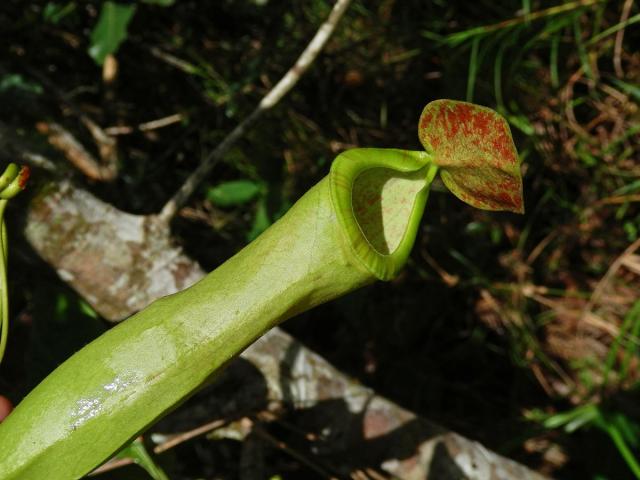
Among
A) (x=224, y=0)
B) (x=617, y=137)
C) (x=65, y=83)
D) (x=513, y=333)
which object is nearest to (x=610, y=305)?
(x=513, y=333)

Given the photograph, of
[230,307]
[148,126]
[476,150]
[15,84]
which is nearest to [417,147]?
[148,126]

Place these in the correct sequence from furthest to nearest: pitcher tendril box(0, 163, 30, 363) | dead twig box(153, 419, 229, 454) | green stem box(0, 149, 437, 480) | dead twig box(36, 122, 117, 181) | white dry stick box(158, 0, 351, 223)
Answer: dead twig box(36, 122, 117, 181) → white dry stick box(158, 0, 351, 223) → dead twig box(153, 419, 229, 454) → pitcher tendril box(0, 163, 30, 363) → green stem box(0, 149, 437, 480)

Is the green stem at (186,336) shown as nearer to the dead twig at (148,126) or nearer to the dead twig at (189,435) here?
the dead twig at (189,435)

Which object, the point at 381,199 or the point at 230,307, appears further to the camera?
the point at 381,199

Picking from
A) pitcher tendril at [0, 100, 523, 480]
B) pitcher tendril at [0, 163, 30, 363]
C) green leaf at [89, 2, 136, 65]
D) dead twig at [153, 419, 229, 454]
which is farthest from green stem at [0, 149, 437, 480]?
green leaf at [89, 2, 136, 65]

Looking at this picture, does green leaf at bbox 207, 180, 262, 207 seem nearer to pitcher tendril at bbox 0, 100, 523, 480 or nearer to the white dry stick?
the white dry stick

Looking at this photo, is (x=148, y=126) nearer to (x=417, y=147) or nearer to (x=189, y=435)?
(x=417, y=147)
